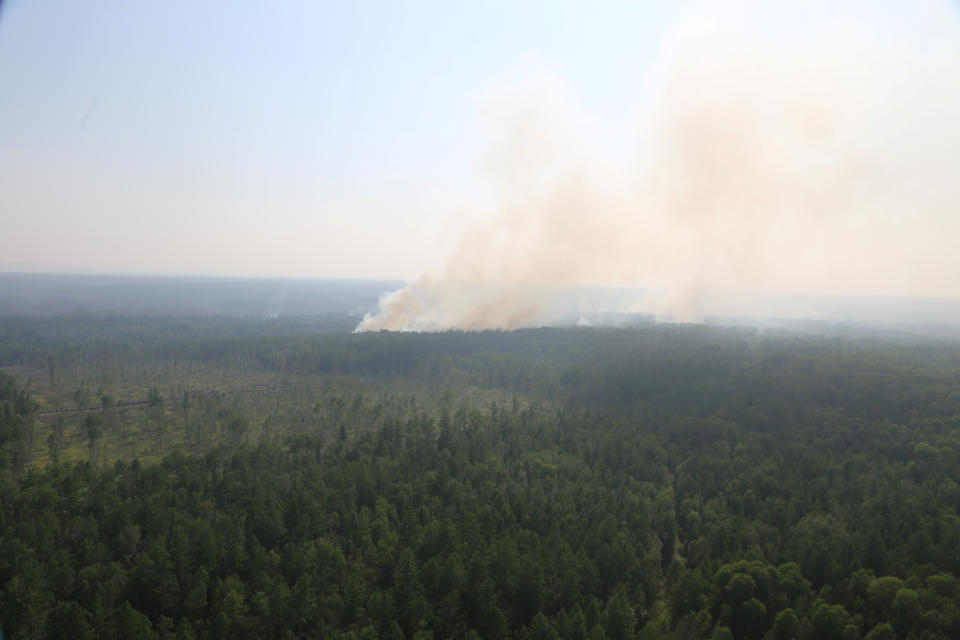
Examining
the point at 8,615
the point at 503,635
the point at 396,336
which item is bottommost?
the point at 503,635

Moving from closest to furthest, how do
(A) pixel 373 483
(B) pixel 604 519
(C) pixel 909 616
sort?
(C) pixel 909 616 → (B) pixel 604 519 → (A) pixel 373 483

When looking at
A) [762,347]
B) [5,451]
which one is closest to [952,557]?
[5,451]

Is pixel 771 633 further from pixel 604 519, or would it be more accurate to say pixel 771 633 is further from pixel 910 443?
pixel 910 443

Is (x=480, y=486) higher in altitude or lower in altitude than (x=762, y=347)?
lower

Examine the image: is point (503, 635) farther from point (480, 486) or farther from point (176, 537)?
point (176, 537)

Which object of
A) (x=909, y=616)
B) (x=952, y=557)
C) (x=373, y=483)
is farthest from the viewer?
(x=373, y=483)

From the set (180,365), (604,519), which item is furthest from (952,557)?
(180,365)

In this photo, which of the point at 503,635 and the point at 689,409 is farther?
the point at 689,409
